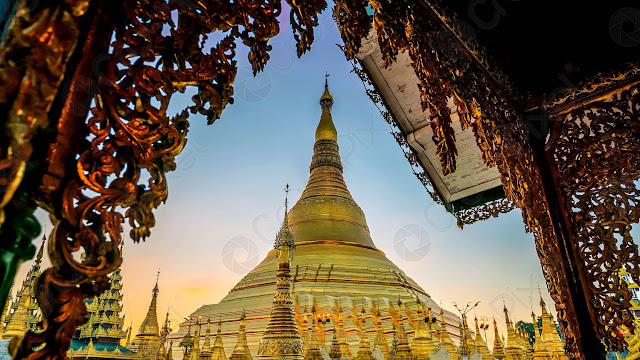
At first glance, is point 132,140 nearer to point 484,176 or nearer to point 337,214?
point 484,176

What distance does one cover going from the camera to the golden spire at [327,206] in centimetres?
1764

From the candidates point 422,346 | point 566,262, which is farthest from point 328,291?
point 566,262

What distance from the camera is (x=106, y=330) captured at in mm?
18188

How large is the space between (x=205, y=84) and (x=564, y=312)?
3887 millimetres

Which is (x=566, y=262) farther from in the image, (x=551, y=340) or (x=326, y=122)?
(x=326, y=122)

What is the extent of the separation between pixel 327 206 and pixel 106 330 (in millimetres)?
12438

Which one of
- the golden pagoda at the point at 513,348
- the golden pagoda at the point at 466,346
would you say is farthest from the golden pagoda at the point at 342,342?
the golden pagoda at the point at 513,348

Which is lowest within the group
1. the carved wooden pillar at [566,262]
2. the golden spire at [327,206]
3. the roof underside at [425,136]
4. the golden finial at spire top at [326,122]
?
the carved wooden pillar at [566,262]

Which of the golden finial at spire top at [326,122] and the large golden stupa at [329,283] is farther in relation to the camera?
the golden finial at spire top at [326,122]

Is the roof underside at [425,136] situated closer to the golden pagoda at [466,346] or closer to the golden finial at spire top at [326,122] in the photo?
the golden pagoda at [466,346]

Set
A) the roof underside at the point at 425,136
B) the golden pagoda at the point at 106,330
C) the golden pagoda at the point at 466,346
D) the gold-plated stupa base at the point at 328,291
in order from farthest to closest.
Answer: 1. the golden pagoda at the point at 106,330
2. the gold-plated stupa base at the point at 328,291
3. the golden pagoda at the point at 466,346
4. the roof underside at the point at 425,136

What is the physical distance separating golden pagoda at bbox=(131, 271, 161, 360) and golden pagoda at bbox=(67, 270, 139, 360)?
385mm

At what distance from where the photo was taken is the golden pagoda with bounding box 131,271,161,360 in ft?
52.9

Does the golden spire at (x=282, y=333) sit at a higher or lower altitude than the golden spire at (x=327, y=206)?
lower
